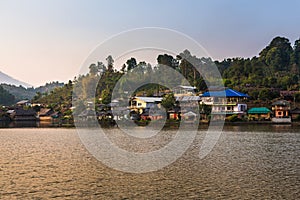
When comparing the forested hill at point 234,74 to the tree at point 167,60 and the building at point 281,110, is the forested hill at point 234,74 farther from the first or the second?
the building at point 281,110

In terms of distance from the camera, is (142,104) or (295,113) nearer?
(295,113)

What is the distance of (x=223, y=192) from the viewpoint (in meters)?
10.7

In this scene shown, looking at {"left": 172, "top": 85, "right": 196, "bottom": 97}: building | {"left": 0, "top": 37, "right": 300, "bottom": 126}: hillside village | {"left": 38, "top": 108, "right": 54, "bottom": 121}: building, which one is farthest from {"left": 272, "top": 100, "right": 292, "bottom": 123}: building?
{"left": 38, "top": 108, "right": 54, "bottom": 121}: building

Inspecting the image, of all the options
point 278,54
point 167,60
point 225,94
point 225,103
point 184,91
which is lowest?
point 225,103

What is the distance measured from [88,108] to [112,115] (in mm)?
4490

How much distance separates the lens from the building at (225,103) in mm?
45656

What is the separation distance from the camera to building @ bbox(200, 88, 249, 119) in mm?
45656

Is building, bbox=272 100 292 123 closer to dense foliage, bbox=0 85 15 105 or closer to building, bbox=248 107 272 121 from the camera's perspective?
building, bbox=248 107 272 121

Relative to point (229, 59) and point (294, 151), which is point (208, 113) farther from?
point (229, 59)

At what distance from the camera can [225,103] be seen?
4684 centimetres

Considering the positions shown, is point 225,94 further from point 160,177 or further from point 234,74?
point 160,177

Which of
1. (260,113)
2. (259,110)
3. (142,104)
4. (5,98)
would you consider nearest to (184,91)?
(142,104)

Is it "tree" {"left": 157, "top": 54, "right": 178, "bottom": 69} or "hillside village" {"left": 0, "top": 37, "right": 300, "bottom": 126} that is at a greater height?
"tree" {"left": 157, "top": 54, "right": 178, "bottom": 69}

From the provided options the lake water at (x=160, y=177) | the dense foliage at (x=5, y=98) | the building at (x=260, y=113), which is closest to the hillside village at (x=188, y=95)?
the building at (x=260, y=113)
